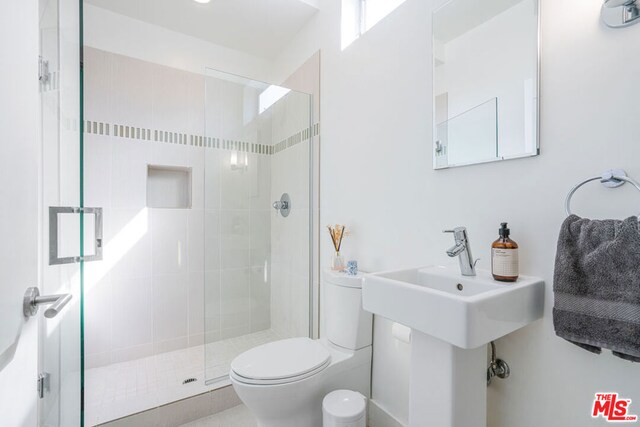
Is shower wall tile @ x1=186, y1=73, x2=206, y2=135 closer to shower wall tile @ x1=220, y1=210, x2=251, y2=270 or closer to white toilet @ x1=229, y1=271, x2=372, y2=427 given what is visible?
shower wall tile @ x1=220, y1=210, x2=251, y2=270

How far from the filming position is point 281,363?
4.47 ft

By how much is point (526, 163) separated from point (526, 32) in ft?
1.53

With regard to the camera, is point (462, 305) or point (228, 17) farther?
point (228, 17)

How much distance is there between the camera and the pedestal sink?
837 millimetres

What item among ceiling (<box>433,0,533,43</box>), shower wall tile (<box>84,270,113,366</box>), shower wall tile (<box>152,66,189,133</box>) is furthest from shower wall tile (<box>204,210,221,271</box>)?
ceiling (<box>433,0,533,43</box>)

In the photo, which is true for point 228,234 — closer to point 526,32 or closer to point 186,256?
point 186,256

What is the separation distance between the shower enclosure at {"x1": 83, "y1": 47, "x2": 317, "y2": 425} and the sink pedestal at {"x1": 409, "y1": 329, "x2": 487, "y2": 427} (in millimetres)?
1265

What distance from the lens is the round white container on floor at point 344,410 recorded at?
121 cm

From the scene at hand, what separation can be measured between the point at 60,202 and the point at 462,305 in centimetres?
137

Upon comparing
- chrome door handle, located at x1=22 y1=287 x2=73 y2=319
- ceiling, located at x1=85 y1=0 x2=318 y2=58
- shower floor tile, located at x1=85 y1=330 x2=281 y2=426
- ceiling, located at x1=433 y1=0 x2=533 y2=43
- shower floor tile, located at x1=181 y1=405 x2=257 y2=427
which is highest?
ceiling, located at x1=85 y1=0 x2=318 y2=58

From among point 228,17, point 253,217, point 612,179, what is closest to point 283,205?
point 253,217

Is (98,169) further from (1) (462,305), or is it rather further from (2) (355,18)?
(1) (462,305)

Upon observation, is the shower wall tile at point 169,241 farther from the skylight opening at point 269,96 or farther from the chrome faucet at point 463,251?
the chrome faucet at point 463,251

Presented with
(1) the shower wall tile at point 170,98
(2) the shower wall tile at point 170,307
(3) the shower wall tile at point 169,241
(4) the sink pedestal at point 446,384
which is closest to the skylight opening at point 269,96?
(1) the shower wall tile at point 170,98
